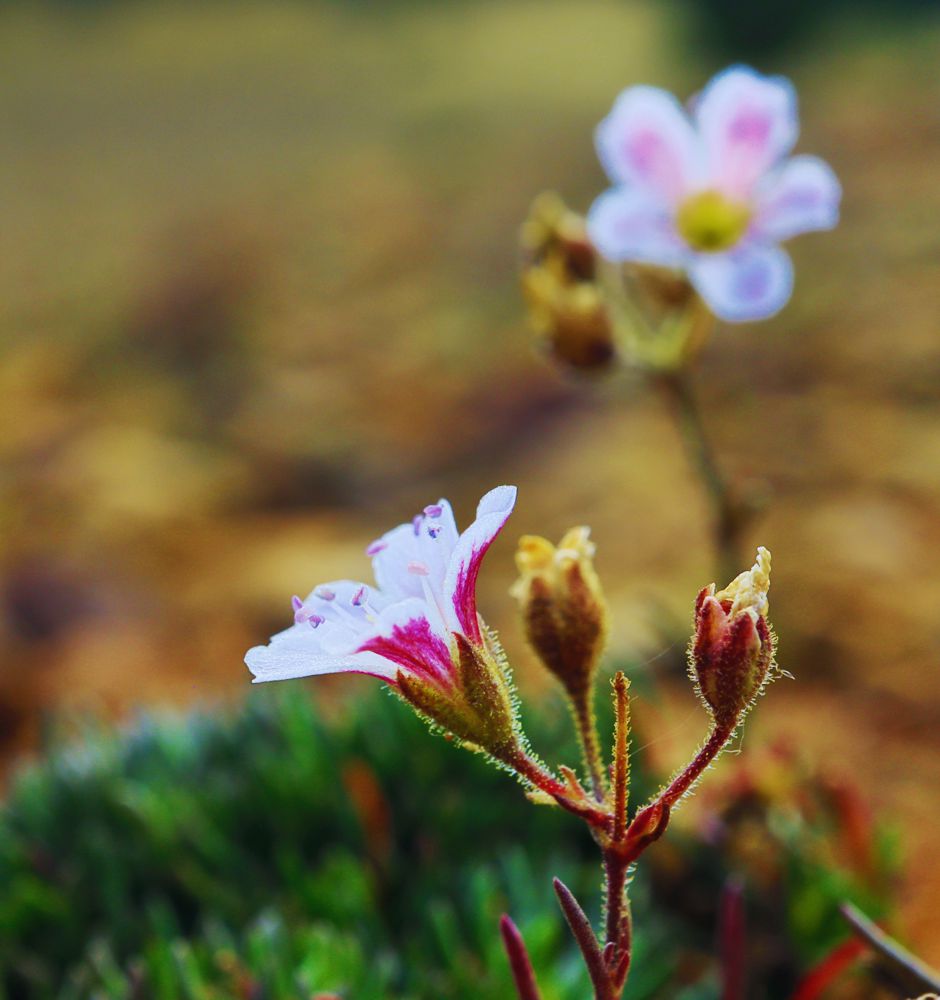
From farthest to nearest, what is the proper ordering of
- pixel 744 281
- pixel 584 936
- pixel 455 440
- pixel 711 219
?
pixel 455 440 < pixel 711 219 < pixel 744 281 < pixel 584 936

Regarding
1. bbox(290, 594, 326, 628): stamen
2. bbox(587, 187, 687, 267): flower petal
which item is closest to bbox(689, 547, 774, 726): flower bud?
bbox(290, 594, 326, 628): stamen

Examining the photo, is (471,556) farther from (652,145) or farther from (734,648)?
(652,145)

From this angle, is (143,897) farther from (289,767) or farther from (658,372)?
(658,372)

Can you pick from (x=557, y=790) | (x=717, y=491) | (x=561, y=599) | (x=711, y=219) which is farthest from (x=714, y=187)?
(x=557, y=790)

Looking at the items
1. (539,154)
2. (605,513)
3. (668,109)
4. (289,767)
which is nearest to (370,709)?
(289,767)

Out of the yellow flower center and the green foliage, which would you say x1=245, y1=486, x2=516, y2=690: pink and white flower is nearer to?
the green foliage

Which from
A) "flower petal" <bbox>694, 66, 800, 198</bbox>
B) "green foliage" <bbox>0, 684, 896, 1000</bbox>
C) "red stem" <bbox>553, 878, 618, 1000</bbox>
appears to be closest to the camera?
"red stem" <bbox>553, 878, 618, 1000</bbox>
